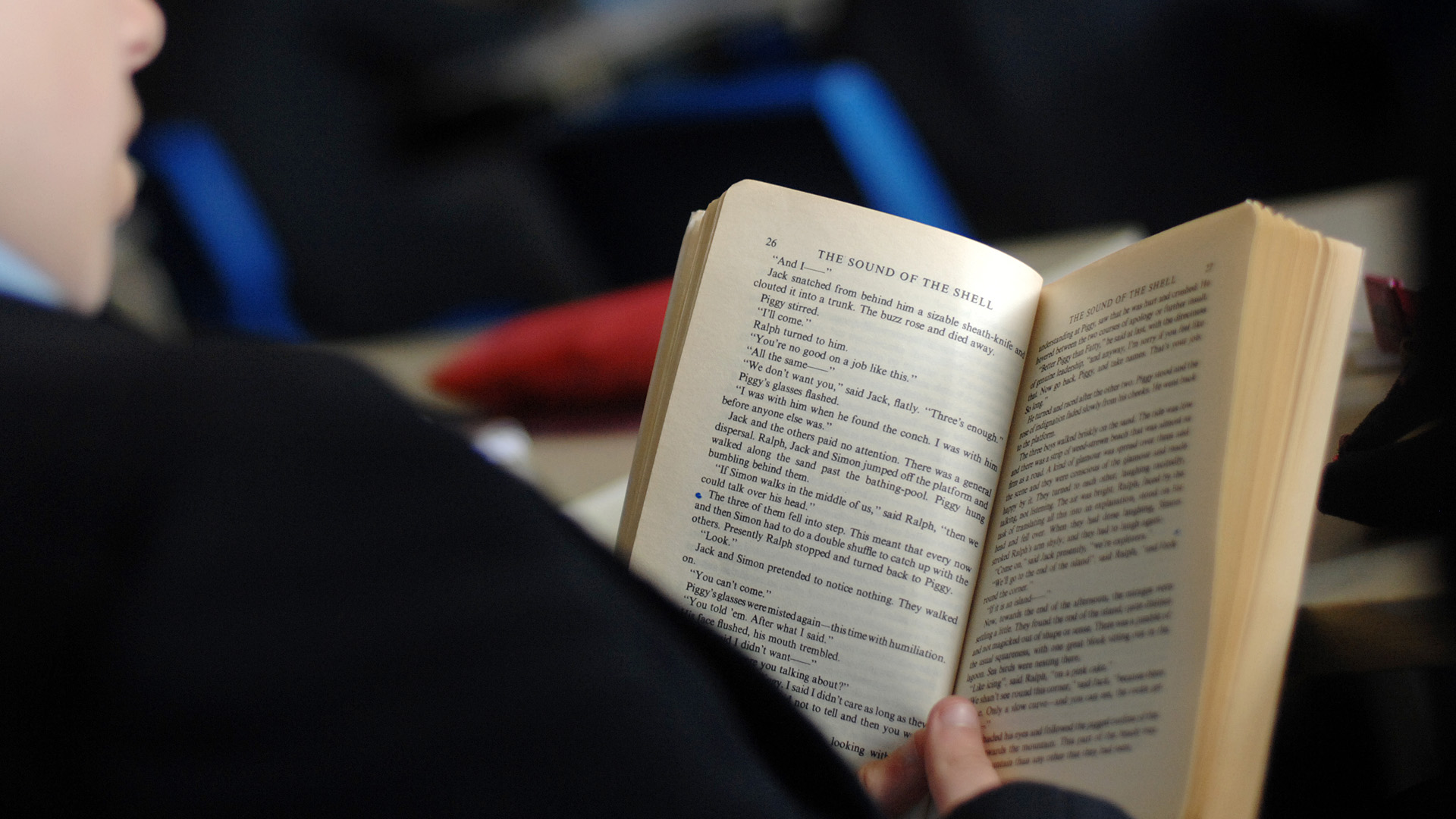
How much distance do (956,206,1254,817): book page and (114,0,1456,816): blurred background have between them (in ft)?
0.88

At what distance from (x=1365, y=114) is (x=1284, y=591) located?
148 cm

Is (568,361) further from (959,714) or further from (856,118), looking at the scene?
(959,714)

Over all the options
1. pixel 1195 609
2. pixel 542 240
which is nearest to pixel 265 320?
pixel 542 240

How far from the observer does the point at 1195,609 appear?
1.27ft

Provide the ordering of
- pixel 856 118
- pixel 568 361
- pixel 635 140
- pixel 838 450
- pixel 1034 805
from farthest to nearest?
pixel 635 140, pixel 856 118, pixel 568 361, pixel 838 450, pixel 1034 805

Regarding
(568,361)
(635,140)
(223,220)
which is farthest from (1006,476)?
(223,220)

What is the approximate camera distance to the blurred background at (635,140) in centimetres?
138

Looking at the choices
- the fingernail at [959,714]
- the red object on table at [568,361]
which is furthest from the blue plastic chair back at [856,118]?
the fingernail at [959,714]

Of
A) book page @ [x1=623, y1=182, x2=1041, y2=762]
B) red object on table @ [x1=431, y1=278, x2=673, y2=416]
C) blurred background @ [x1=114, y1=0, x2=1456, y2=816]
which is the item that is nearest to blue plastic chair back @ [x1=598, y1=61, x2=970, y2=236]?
blurred background @ [x1=114, y1=0, x2=1456, y2=816]

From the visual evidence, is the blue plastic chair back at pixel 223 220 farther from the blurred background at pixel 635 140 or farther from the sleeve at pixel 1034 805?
the sleeve at pixel 1034 805

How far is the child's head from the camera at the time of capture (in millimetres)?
399

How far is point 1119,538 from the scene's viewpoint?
419mm

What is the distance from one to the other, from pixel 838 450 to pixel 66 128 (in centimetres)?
41

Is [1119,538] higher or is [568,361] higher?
[568,361]
